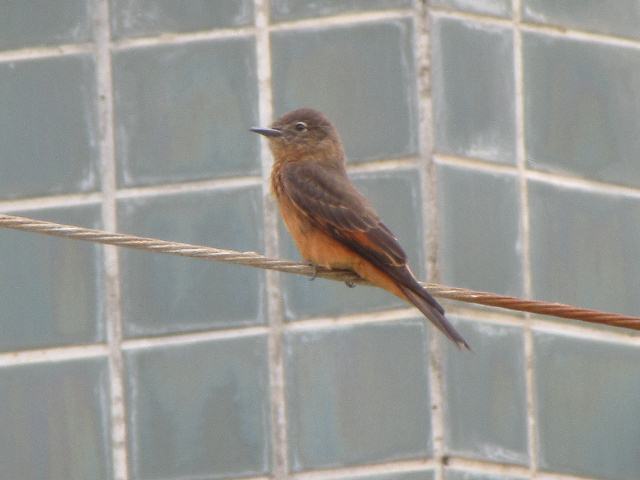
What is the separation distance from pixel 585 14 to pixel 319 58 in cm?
174

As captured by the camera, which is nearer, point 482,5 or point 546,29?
point 482,5

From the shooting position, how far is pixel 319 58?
1267 centimetres

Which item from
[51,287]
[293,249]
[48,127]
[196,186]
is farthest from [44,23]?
[293,249]

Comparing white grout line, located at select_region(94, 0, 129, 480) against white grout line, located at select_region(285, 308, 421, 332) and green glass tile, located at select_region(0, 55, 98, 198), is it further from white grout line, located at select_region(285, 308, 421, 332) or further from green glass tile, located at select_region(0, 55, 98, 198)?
white grout line, located at select_region(285, 308, 421, 332)

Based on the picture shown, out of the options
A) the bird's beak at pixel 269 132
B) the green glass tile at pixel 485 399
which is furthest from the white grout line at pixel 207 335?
the bird's beak at pixel 269 132

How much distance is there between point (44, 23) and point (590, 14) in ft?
10.8

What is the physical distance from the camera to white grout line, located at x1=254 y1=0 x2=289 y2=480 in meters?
12.2

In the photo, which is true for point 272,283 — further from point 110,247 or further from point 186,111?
point 186,111

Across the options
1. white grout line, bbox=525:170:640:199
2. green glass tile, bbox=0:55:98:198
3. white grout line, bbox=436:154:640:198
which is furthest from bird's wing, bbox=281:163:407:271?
green glass tile, bbox=0:55:98:198

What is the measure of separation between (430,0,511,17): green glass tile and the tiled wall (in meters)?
0.03

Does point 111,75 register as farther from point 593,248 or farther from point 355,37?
point 593,248

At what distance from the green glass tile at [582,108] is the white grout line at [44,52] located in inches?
103

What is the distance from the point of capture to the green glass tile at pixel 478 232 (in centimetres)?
1226

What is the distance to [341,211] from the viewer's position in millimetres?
10859
